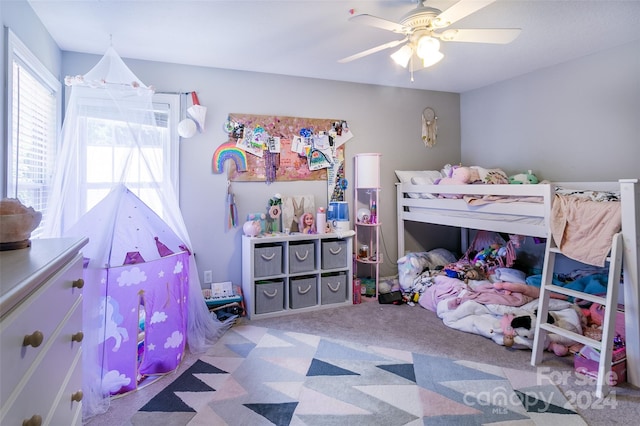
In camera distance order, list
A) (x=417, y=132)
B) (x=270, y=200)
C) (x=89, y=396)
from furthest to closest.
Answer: (x=417, y=132) < (x=270, y=200) < (x=89, y=396)

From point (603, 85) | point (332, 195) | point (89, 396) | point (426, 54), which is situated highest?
point (603, 85)

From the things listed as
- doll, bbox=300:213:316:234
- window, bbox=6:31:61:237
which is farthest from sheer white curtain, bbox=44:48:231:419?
doll, bbox=300:213:316:234

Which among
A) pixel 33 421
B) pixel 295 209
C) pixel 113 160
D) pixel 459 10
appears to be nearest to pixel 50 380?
pixel 33 421

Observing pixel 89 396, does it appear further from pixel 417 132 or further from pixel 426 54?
pixel 417 132

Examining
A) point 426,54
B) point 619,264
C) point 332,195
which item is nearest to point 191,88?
point 332,195

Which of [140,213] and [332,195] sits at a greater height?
[332,195]

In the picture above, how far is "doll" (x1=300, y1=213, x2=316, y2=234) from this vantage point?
3.63 metres

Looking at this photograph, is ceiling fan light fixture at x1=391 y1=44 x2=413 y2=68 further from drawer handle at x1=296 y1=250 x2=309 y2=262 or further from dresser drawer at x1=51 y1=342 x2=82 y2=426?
dresser drawer at x1=51 y1=342 x2=82 y2=426

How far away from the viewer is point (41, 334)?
0.81m

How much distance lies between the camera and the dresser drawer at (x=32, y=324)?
671 mm

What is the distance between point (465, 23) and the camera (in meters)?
2.51

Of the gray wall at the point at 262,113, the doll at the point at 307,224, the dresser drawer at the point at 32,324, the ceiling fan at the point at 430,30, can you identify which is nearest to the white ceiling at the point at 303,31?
the gray wall at the point at 262,113

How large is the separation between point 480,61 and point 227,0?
2.43m

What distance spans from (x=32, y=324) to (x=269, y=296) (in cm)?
256
